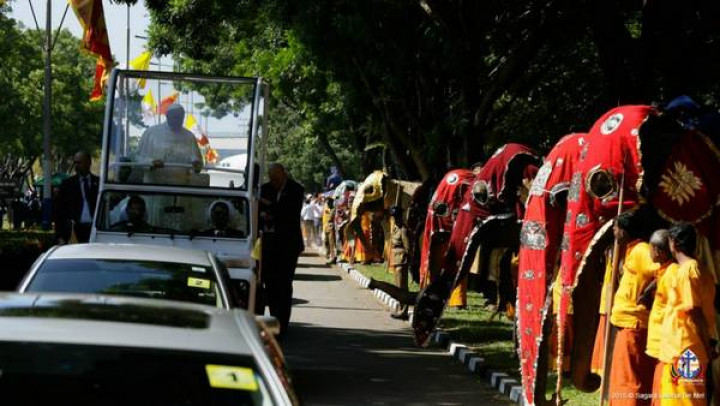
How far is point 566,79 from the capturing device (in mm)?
32594

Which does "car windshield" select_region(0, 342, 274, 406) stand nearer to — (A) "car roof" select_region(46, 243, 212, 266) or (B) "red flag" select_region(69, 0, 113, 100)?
(A) "car roof" select_region(46, 243, 212, 266)

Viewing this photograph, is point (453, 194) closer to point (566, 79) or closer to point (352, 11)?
point (352, 11)

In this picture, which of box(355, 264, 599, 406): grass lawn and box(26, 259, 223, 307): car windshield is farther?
box(355, 264, 599, 406): grass lawn

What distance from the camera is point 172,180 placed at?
15344mm

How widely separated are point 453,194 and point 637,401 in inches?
320

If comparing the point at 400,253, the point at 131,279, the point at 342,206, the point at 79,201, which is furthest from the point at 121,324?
the point at 342,206

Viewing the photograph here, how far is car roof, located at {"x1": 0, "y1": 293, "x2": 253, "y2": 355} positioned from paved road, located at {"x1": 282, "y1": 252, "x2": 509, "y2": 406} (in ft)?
19.4

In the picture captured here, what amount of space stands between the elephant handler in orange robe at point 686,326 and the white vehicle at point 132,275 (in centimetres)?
274

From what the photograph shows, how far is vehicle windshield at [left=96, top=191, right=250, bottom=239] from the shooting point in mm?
14398

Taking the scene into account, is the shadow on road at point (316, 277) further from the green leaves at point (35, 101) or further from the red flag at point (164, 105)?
the green leaves at point (35, 101)

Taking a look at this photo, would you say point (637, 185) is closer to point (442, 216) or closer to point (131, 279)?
point (131, 279)

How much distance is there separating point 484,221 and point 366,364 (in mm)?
1920

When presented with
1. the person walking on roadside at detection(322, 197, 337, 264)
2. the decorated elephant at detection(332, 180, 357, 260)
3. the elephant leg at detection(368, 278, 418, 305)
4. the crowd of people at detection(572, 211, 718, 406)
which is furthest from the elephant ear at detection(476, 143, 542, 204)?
the person walking on roadside at detection(322, 197, 337, 264)

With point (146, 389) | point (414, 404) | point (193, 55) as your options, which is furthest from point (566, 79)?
point (146, 389)
